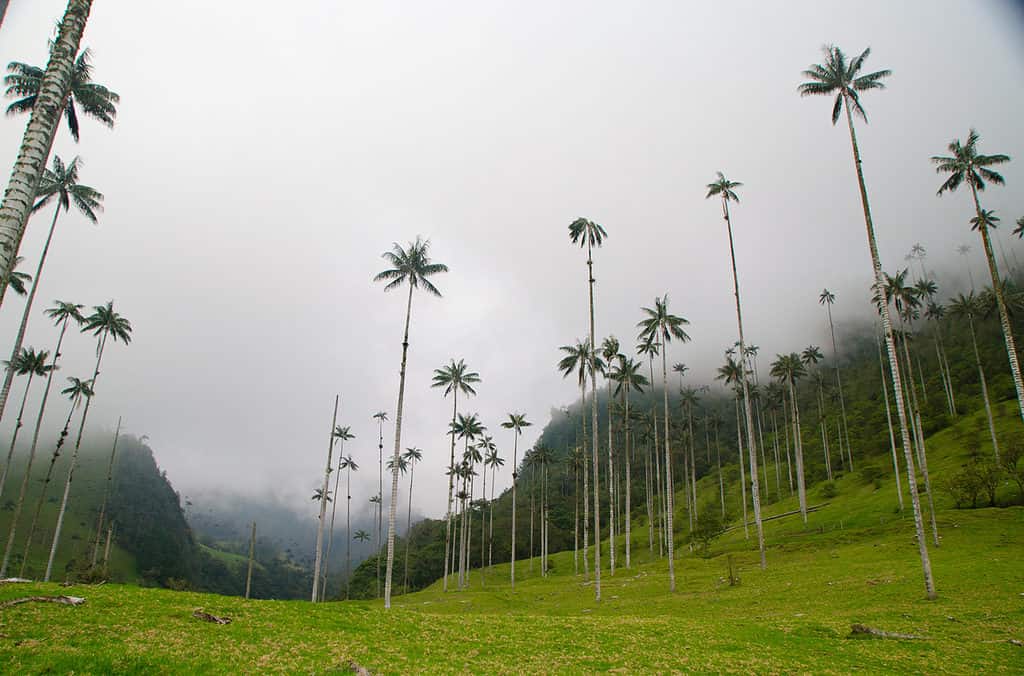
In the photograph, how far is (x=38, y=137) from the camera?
1152 cm

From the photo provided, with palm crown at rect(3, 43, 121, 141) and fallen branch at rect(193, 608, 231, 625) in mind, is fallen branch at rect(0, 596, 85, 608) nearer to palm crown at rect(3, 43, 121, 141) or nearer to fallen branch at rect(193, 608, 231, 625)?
fallen branch at rect(193, 608, 231, 625)

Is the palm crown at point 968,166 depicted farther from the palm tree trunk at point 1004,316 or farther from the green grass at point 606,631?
the green grass at point 606,631

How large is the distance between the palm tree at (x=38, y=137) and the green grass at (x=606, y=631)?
10.5 m

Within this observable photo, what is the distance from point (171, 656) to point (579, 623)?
61.4ft

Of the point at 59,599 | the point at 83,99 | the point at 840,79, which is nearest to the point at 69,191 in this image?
the point at 83,99

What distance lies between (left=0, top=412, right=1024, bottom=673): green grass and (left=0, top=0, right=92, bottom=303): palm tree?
34.4 ft

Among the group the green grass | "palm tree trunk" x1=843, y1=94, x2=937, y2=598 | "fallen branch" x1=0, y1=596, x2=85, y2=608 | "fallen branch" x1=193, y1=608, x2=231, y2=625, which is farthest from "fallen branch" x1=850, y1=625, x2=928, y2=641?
"fallen branch" x1=0, y1=596, x2=85, y2=608

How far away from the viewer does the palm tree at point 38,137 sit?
10.5 m


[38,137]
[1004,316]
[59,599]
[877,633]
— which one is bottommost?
[877,633]

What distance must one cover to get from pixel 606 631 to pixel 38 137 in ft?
88.1

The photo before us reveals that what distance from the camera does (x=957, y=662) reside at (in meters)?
17.3

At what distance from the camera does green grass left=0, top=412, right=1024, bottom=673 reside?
15789 millimetres

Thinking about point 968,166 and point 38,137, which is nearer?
point 38,137

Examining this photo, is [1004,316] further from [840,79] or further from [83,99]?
[83,99]
